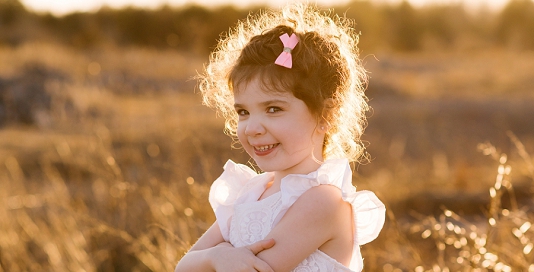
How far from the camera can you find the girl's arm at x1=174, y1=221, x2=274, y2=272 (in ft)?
5.71

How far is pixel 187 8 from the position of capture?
108 ft

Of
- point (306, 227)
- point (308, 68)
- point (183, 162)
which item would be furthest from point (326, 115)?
point (183, 162)

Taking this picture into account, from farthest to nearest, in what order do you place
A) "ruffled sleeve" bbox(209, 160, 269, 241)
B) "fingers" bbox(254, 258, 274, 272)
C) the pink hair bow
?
"ruffled sleeve" bbox(209, 160, 269, 241)
the pink hair bow
"fingers" bbox(254, 258, 274, 272)

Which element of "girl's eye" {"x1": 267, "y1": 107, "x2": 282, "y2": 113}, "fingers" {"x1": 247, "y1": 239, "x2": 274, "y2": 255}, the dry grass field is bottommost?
the dry grass field

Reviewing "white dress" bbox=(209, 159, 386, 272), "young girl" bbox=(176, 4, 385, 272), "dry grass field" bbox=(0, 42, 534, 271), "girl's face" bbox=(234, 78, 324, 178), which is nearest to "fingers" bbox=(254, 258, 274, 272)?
"young girl" bbox=(176, 4, 385, 272)

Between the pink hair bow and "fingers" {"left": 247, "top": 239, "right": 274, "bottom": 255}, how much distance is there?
51 cm

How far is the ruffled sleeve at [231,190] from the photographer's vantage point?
204 centimetres

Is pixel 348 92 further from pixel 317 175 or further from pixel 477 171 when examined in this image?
pixel 477 171

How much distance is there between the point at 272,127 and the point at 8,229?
3252 millimetres

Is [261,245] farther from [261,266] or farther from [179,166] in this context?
[179,166]

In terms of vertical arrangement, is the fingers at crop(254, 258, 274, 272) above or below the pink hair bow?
below

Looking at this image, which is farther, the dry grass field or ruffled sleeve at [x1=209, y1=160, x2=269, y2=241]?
the dry grass field

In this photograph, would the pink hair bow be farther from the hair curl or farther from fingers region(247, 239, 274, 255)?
fingers region(247, 239, 274, 255)

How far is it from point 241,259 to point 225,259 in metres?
0.06
